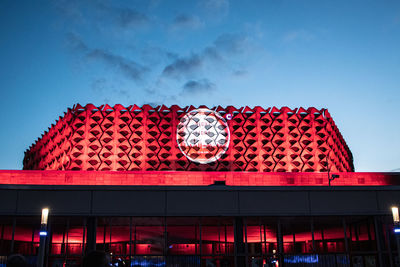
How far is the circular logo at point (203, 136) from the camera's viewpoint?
175ft

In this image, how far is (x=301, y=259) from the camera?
18203mm

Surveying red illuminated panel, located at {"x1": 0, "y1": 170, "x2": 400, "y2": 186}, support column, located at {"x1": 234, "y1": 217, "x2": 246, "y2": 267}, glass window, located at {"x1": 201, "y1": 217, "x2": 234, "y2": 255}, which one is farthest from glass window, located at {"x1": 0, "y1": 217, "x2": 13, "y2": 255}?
red illuminated panel, located at {"x1": 0, "y1": 170, "x2": 400, "y2": 186}

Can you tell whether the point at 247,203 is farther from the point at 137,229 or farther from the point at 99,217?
the point at 99,217

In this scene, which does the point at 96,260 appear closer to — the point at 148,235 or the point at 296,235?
the point at 148,235

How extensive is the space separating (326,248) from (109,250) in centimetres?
1015

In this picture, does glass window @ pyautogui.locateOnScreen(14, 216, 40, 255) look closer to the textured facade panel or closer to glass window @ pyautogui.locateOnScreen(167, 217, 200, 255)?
glass window @ pyautogui.locateOnScreen(167, 217, 200, 255)

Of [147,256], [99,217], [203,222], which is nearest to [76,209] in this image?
[99,217]

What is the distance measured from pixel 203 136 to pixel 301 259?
35.7 m

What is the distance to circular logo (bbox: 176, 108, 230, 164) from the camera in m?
53.2

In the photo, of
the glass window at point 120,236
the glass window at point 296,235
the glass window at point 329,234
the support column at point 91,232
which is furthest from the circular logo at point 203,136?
the support column at point 91,232

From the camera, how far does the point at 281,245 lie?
719 inches

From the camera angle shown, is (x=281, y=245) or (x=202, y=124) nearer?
(x=281, y=245)

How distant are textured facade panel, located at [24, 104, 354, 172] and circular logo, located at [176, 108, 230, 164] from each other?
86 cm

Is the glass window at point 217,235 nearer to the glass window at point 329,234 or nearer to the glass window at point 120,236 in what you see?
the glass window at point 120,236
